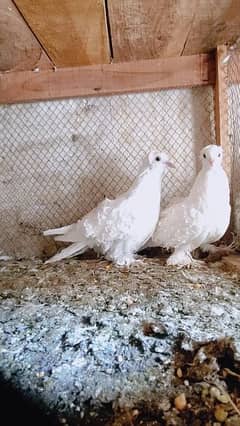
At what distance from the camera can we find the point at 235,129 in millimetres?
1549

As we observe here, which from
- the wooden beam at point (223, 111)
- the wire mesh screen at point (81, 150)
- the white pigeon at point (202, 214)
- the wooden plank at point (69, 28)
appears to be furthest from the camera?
the wire mesh screen at point (81, 150)

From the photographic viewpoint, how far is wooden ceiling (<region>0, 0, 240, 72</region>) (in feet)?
3.53

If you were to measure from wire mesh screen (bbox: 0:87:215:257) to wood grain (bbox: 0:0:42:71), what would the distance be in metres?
0.22

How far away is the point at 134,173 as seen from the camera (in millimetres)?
1632

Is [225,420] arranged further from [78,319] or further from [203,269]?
[203,269]

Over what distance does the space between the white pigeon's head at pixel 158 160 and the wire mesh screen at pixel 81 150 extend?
27 centimetres

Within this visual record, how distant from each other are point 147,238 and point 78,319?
1.65 feet

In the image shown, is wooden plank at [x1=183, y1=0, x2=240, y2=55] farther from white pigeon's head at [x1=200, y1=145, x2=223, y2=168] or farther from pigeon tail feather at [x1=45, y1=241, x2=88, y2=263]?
pigeon tail feather at [x1=45, y1=241, x2=88, y2=263]

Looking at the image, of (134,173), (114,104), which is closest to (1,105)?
(114,104)

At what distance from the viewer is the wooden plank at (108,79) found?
1499 mm

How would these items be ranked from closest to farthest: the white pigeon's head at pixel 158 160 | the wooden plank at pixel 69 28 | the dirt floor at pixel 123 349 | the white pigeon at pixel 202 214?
the dirt floor at pixel 123 349 → the wooden plank at pixel 69 28 → the white pigeon at pixel 202 214 → the white pigeon's head at pixel 158 160

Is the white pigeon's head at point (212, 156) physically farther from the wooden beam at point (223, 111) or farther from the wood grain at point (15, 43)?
the wood grain at point (15, 43)

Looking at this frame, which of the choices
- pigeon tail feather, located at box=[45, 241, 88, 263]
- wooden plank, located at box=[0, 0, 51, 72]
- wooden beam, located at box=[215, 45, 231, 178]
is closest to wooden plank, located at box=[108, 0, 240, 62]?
wooden beam, located at box=[215, 45, 231, 178]

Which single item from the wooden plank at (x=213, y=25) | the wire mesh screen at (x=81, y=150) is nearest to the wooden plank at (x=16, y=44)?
the wire mesh screen at (x=81, y=150)
